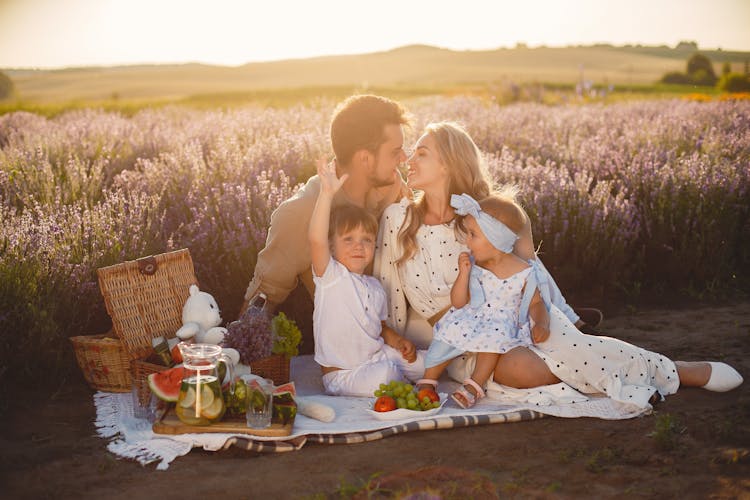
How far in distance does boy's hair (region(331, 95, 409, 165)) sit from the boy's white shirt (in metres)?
0.75

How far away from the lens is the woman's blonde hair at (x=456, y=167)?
169 inches

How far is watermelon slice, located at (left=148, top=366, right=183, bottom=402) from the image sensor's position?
3.68 m

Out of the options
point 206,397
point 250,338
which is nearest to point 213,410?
point 206,397

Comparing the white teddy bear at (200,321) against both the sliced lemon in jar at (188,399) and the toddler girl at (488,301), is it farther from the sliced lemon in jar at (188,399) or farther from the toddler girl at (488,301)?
the toddler girl at (488,301)

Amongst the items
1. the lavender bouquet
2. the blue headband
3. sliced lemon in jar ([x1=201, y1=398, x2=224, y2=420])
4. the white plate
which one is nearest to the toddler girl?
the blue headband

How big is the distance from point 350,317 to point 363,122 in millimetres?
1103

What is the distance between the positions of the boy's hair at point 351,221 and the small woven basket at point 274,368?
0.69 metres

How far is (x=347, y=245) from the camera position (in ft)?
13.9

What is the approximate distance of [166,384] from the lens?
3.69 metres

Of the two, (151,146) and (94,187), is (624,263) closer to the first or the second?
(94,187)

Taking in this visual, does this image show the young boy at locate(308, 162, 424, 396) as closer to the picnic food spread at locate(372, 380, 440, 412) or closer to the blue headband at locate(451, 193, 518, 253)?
the picnic food spread at locate(372, 380, 440, 412)

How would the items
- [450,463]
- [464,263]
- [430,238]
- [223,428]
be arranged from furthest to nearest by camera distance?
[430,238], [464,263], [223,428], [450,463]

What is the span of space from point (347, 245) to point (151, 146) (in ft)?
12.9

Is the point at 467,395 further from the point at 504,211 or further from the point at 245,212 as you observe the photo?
the point at 245,212
